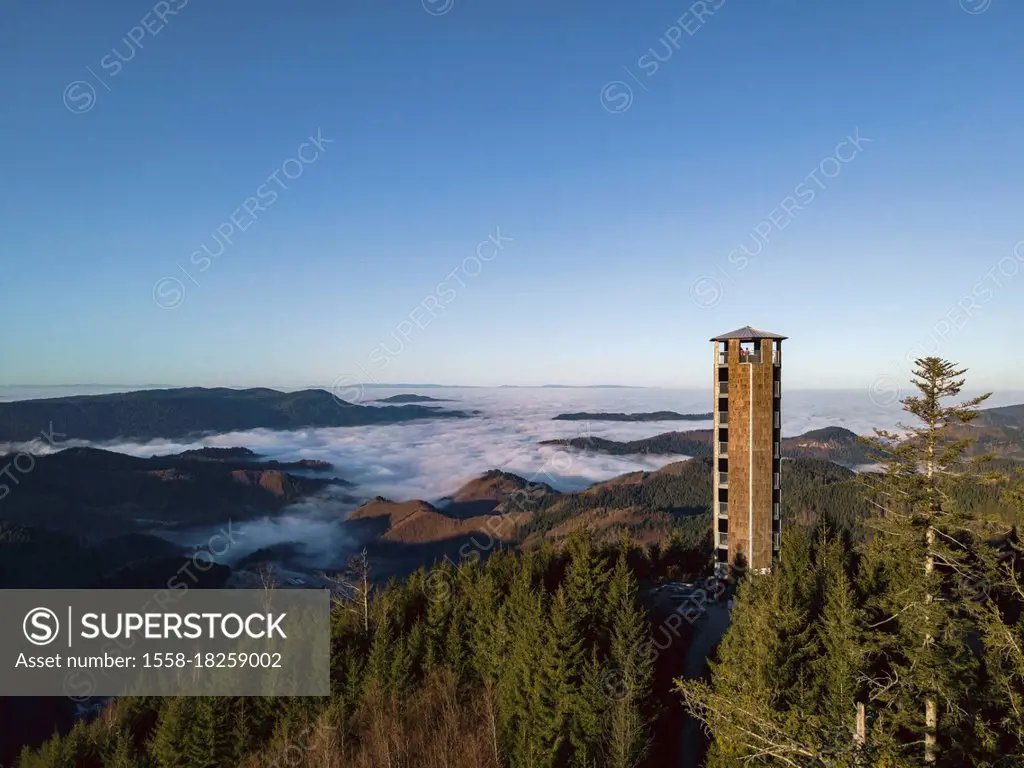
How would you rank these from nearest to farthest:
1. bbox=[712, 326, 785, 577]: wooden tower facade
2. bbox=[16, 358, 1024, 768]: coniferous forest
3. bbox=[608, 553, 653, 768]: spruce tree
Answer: bbox=[16, 358, 1024, 768]: coniferous forest, bbox=[608, 553, 653, 768]: spruce tree, bbox=[712, 326, 785, 577]: wooden tower facade

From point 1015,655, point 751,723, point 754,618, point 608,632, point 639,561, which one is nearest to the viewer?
point 751,723

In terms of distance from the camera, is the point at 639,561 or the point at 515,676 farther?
the point at 639,561

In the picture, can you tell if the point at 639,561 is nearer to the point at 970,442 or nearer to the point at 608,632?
the point at 608,632

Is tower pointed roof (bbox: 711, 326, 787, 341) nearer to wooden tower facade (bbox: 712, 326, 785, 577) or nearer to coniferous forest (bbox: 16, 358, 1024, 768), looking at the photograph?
wooden tower facade (bbox: 712, 326, 785, 577)

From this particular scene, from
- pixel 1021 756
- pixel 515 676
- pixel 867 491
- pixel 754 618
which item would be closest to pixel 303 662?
pixel 515 676

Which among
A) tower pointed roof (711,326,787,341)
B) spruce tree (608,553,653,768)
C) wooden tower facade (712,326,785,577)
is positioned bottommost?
spruce tree (608,553,653,768)

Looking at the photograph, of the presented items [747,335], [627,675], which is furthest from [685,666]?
[747,335]

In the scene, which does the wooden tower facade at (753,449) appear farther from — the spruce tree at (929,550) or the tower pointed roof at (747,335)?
the spruce tree at (929,550)

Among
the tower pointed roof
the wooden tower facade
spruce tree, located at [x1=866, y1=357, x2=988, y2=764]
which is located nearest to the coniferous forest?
spruce tree, located at [x1=866, y1=357, x2=988, y2=764]
